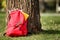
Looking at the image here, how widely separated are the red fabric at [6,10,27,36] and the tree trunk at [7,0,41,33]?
29cm

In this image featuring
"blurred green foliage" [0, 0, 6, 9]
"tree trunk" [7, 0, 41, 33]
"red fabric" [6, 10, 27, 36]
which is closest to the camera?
"red fabric" [6, 10, 27, 36]

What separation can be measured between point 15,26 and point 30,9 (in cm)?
76

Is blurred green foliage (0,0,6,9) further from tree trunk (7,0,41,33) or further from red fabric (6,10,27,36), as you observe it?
red fabric (6,10,27,36)

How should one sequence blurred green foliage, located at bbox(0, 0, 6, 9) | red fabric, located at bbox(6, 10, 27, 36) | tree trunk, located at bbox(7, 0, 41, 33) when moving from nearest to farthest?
red fabric, located at bbox(6, 10, 27, 36) < tree trunk, located at bbox(7, 0, 41, 33) < blurred green foliage, located at bbox(0, 0, 6, 9)

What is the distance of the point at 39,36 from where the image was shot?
802 cm

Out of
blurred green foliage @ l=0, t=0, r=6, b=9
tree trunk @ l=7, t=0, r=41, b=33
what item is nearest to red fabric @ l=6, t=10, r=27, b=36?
tree trunk @ l=7, t=0, r=41, b=33

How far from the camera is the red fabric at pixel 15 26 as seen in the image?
797 centimetres

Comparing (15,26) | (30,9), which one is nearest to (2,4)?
(30,9)

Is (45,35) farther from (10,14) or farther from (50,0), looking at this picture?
(50,0)

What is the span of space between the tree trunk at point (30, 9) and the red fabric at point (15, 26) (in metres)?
0.29

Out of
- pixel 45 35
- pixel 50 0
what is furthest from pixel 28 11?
pixel 50 0

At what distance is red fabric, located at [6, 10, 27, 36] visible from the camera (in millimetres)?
7969

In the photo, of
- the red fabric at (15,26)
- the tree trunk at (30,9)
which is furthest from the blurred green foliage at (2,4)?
the red fabric at (15,26)

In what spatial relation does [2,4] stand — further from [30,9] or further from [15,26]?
[15,26]
